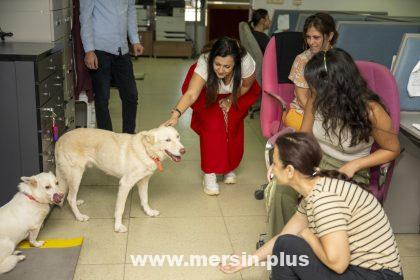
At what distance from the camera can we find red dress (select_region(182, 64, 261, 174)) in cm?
325

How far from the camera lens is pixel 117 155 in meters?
2.67

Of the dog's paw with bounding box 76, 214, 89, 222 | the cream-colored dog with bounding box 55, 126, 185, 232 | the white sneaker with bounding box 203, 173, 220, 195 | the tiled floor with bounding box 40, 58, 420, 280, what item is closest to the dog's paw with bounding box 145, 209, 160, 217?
the tiled floor with bounding box 40, 58, 420, 280

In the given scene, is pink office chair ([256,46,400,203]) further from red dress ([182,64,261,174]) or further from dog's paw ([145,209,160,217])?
dog's paw ([145,209,160,217])

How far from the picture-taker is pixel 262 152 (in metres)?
4.13

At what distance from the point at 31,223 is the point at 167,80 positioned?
4632 mm

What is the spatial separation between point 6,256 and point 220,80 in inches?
61.4

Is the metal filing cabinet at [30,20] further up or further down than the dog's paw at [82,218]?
further up

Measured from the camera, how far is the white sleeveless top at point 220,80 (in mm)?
3049

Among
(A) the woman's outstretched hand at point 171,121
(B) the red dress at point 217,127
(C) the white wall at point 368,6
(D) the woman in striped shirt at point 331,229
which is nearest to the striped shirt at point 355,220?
(D) the woman in striped shirt at point 331,229

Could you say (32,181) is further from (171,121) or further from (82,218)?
(171,121)

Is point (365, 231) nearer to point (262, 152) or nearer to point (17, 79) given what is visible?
point (17, 79)

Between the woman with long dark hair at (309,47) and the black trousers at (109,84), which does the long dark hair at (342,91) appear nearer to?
the woman with long dark hair at (309,47)

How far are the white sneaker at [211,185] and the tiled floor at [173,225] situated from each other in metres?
0.04

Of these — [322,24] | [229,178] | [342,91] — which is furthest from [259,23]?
[342,91]
